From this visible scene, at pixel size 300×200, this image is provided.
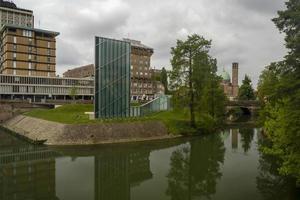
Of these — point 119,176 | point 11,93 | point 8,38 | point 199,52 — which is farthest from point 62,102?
point 119,176

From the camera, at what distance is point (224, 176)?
3122cm

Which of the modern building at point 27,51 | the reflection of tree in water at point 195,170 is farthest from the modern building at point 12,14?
the reflection of tree in water at point 195,170

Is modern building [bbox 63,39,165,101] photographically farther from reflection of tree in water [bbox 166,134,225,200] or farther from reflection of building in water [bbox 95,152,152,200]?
reflection of building in water [bbox 95,152,152,200]

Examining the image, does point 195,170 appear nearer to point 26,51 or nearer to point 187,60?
point 187,60

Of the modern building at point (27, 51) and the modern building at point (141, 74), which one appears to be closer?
the modern building at point (27, 51)

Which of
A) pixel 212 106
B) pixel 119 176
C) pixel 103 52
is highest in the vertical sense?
pixel 103 52

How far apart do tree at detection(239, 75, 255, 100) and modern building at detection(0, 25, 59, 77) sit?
8145 cm

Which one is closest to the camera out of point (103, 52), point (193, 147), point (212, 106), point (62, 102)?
point (193, 147)

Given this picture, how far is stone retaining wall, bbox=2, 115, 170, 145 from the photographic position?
49219 millimetres

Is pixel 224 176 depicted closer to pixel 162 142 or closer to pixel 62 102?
pixel 162 142

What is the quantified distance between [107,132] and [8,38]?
93.2m

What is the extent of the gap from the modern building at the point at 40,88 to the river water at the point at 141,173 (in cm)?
7159

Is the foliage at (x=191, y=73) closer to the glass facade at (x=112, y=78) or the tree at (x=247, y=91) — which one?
the glass facade at (x=112, y=78)

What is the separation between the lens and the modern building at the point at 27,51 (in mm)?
125125
